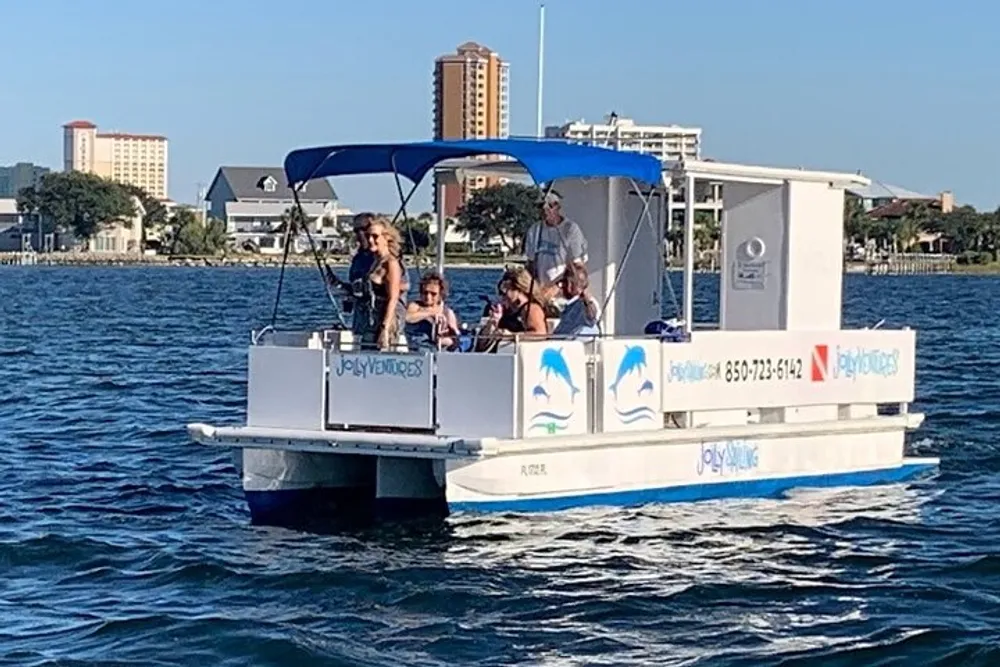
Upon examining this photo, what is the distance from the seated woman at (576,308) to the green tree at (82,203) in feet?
530

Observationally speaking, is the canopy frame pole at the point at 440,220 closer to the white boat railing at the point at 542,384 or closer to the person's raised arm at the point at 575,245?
the person's raised arm at the point at 575,245

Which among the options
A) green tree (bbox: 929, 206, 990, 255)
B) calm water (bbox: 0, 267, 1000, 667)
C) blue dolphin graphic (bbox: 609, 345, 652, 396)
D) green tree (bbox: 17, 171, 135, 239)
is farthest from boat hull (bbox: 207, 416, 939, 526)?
green tree (bbox: 17, 171, 135, 239)

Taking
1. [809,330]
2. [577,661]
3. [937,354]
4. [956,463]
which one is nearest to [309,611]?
[577,661]

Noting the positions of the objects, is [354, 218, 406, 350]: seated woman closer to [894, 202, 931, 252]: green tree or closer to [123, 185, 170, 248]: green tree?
[894, 202, 931, 252]: green tree

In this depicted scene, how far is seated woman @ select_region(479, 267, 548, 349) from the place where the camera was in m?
14.8

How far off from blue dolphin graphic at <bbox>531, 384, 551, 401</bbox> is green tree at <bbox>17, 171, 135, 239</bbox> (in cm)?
16264

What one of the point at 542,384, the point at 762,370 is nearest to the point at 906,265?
the point at 762,370

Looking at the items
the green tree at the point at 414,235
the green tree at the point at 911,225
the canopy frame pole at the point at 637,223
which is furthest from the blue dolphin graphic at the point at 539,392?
the green tree at the point at 911,225

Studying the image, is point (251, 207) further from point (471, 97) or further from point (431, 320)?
point (431, 320)

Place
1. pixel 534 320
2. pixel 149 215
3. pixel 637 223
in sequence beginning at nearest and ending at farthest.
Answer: pixel 534 320, pixel 637 223, pixel 149 215

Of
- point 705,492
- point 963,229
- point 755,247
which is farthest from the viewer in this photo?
point 963,229

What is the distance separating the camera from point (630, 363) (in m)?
14.8

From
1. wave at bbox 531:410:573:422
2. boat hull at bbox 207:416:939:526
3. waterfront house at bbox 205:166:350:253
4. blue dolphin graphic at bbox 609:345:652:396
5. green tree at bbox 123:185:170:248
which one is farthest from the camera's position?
green tree at bbox 123:185:170:248

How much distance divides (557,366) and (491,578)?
215cm
